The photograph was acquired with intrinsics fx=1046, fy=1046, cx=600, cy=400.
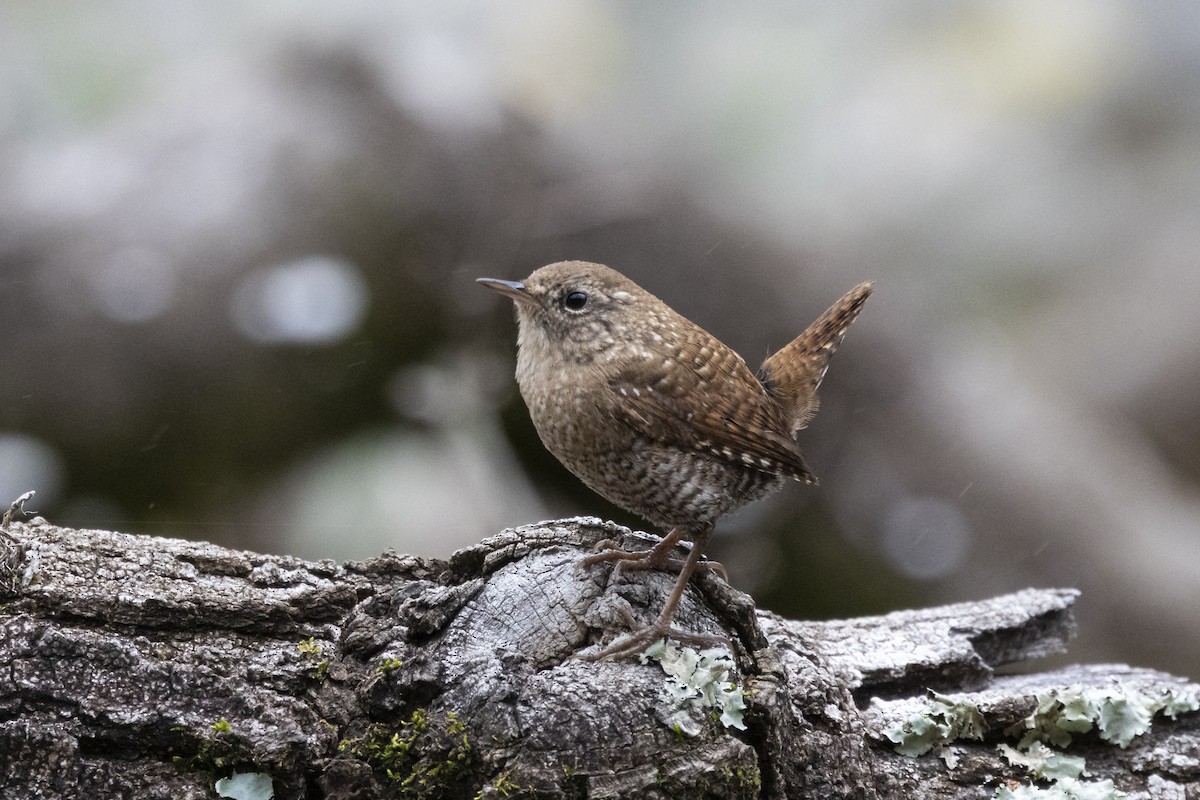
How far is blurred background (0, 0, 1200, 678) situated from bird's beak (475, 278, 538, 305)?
48.5 inches

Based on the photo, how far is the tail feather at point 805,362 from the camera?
3115 mm

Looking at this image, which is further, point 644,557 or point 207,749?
point 644,557

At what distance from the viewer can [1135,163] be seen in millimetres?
7438

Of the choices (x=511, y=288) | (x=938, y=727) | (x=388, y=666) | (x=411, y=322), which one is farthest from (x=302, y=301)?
(x=938, y=727)

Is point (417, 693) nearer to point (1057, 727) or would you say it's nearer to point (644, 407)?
point (644, 407)

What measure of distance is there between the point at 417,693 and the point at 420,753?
12 centimetres

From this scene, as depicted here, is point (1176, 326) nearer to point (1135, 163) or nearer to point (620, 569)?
point (1135, 163)

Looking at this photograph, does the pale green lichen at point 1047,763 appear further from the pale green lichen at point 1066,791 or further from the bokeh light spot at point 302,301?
the bokeh light spot at point 302,301

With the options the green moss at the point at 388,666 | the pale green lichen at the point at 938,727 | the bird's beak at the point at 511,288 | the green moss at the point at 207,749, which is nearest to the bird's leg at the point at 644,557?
the green moss at the point at 388,666

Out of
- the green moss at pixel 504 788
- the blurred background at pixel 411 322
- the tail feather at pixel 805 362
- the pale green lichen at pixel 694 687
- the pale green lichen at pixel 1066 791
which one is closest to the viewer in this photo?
the green moss at pixel 504 788

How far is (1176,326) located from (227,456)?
552 cm

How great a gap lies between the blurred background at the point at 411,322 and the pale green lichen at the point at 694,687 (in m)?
1.89

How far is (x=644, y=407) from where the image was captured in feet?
8.52

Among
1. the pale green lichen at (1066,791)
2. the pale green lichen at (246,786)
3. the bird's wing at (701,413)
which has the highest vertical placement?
the bird's wing at (701,413)
